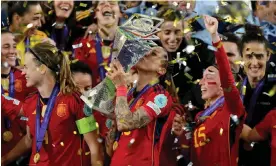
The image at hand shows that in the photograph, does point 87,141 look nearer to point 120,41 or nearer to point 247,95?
point 120,41

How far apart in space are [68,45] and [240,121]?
1.21 metres

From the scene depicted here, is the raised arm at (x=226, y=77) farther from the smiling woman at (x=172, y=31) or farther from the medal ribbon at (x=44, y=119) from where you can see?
the medal ribbon at (x=44, y=119)

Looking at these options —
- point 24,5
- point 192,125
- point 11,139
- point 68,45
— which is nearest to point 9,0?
point 24,5

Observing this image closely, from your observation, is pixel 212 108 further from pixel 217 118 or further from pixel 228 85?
pixel 228 85

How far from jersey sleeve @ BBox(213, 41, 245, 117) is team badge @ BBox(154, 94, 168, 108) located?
34 centimetres

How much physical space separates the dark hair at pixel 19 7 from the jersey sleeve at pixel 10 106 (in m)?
0.52

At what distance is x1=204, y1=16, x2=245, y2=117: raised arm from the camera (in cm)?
462

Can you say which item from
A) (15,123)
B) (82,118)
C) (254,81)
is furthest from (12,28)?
(254,81)

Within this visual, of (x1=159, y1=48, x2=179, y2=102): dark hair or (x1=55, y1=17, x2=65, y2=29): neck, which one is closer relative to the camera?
(x1=159, y1=48, x2=179, y2=102): dark hair

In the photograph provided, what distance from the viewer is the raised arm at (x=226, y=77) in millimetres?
4625

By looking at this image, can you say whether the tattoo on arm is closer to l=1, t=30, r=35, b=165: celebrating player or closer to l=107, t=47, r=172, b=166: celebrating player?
l=107, t=47, r=172, b=166: celebrating player

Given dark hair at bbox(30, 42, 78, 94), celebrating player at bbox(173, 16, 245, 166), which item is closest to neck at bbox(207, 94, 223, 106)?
celebrating player at bbox(173, 16, 245, 166)

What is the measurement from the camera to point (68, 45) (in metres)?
5.19

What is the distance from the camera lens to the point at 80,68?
507 centimetres
